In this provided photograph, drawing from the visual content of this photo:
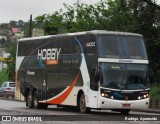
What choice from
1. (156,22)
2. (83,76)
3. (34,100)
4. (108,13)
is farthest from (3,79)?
(83,76)

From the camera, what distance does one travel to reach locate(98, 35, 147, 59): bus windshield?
25.4 metres

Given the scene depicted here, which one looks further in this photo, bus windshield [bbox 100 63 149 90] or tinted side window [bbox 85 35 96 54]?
tinted side window [bbox 85 35 96 54]

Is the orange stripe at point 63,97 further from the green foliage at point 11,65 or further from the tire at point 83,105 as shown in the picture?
the green foliage at point 11,65

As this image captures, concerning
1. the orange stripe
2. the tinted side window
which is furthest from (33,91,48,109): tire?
the tinted side window

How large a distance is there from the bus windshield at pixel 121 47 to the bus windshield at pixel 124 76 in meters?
0.45

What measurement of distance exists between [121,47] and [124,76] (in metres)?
1.35

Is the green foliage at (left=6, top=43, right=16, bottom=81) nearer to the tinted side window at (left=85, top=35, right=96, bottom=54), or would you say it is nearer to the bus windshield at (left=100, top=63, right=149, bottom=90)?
the tinted side window at (left=85, top=35, right=96, bottom=54)

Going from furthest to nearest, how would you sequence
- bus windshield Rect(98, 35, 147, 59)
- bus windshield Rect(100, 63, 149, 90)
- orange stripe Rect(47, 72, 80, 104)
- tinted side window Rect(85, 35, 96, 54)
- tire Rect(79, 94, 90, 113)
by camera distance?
orange stripe Rect(47, 72, 80, 104) < tire Rect(79, 94, 90, 113) < tinted side window Rect(85, 35, 96, 54) < bus windshield Rect(98, 35, 147, 59) < bus windshield Rect(100, 63, 149, 90)

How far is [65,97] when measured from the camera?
28.3 m

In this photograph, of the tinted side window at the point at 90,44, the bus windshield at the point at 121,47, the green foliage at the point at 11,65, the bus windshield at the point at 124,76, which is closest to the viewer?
the bus windshield at the point at 124,76

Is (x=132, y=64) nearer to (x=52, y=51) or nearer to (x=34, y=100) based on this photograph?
(x=52, y=51)

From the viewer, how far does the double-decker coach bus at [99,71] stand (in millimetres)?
25078

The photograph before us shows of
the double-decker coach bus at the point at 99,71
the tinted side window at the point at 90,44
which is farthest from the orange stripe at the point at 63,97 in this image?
the tinted side window at the point at 90,44

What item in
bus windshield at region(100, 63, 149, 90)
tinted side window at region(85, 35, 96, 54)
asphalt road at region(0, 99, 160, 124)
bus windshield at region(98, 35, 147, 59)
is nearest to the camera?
asphalt road at region(0, 99, 160, 124)
